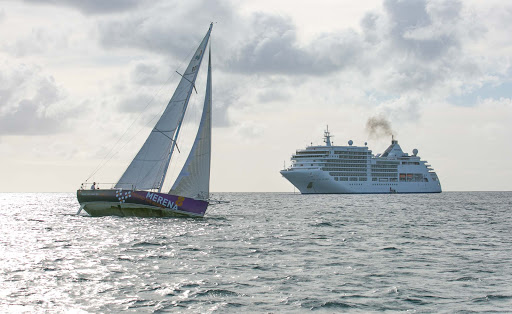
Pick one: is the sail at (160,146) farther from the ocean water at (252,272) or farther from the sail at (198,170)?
the ocean water at (252,272)

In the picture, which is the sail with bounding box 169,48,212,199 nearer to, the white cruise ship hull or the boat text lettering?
the boat text lettering

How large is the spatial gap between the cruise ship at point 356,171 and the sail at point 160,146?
76107mm

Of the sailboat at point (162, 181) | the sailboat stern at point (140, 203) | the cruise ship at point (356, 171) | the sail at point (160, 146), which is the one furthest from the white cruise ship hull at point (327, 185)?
the sailboat stern at point (140, 203)


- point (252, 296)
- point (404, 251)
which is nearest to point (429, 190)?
point (404, 251)

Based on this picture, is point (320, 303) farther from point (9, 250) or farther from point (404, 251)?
point (9, 250)

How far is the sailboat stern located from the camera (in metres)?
30.0

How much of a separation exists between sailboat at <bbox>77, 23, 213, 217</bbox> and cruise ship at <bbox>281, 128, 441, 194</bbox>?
77115 mm

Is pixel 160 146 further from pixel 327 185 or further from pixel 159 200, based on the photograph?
pixel 327 185

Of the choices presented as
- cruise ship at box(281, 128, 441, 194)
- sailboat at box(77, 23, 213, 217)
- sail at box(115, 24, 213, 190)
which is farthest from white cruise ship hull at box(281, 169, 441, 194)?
sailboat at box(77, 23, 213, 217)

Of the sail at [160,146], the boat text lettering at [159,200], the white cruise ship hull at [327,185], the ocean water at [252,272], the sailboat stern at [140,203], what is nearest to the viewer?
the ocean water at [252,272]

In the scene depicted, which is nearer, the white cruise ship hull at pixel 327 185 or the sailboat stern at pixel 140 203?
the sailboat stern at pixel 140 203

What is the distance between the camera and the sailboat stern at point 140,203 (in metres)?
30.0

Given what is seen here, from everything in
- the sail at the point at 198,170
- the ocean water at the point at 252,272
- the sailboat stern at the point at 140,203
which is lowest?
the ocean water at the point at 252,272

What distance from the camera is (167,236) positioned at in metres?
23.2
